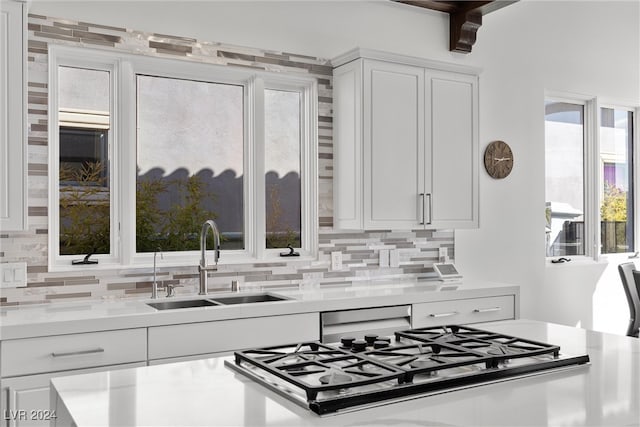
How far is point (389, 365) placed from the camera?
1.49m

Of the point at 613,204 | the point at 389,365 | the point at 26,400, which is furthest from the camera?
the point at 613,204

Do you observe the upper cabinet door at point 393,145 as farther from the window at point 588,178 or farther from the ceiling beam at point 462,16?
the window at point 588,178

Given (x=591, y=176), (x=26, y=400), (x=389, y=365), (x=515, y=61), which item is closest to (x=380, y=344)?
(x=389, y=365)

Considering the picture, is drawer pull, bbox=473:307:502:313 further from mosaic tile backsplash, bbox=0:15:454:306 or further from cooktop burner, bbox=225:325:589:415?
cooktop burner, bbox=225:325:589:415

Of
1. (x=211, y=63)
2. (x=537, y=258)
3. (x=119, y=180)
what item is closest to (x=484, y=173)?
(x=537, y=258)

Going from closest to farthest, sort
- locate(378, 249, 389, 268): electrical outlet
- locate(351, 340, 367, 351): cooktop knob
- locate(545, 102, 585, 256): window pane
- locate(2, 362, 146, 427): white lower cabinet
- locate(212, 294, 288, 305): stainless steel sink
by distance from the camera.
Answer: locate(351, 340, 367, 351): cooktop knob
locate(2, 362, 146, 427): white lower cabinet
locate(212, 294, 288, 305): stainless steel sink
locate(378, 249, 389, 268): electrical outlet
locate(545, 102, 585, 256): window pane

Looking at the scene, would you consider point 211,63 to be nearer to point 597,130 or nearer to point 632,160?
point 597,130

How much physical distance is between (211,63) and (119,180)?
0.86 m

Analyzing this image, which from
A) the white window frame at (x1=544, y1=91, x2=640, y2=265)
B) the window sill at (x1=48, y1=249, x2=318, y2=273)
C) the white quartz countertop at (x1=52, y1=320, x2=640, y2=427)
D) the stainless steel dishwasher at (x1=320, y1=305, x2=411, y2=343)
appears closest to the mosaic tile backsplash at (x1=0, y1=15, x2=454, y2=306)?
the window sill at (x1=48, y1=249, x2=318, y2=273)

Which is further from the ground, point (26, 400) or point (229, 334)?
point (229, 334)

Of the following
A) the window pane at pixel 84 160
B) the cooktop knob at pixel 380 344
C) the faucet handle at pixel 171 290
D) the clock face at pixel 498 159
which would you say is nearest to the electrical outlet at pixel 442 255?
the clock face at pixel 498 159

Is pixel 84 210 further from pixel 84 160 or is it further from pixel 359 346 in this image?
pixel 359 346

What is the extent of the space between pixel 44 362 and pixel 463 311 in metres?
2.33

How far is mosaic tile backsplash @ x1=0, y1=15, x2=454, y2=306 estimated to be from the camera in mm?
3057
